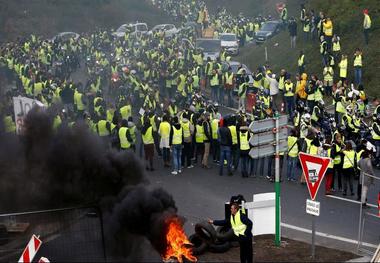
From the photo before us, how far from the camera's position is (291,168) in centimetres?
1861

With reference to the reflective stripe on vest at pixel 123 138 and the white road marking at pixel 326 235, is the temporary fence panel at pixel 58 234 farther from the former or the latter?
the reflective stripe on vest at pixel 123 138

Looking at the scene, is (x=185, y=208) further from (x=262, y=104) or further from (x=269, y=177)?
(x=262, y=104)

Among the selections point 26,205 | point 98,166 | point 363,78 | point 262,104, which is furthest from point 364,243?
point 363,78

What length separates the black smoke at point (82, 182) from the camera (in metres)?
12.3

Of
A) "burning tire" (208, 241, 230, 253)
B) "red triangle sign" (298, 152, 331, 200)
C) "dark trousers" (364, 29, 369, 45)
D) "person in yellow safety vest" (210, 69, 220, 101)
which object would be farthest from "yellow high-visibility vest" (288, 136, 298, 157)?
"dark trousers" (364, 29, 369, 45)

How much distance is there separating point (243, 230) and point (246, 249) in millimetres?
345

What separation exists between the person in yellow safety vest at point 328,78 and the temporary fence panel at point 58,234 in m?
14.5

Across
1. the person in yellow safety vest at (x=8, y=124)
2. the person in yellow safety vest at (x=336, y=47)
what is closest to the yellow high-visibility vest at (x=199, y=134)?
the person in yellow safety vest at (x=8, y=124)

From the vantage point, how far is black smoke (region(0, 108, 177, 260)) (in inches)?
485

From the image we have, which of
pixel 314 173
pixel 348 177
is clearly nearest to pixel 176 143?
pixel 348 177

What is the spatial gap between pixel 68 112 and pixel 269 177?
20.9 feet

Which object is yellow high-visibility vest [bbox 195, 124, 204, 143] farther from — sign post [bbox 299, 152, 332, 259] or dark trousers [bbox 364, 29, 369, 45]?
dark trousers [bbox 364, 29, 369, 45]

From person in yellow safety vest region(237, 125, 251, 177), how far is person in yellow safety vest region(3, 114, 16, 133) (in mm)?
6129

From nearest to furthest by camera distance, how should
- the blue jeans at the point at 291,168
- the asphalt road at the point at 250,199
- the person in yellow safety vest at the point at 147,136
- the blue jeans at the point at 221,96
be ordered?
the asphalt road at the point at 250,199 → the blue jeans at the point at 291,168 → the person in yellow safety vest at the point at 147,136 → the blue jeans at the point at 221,96
